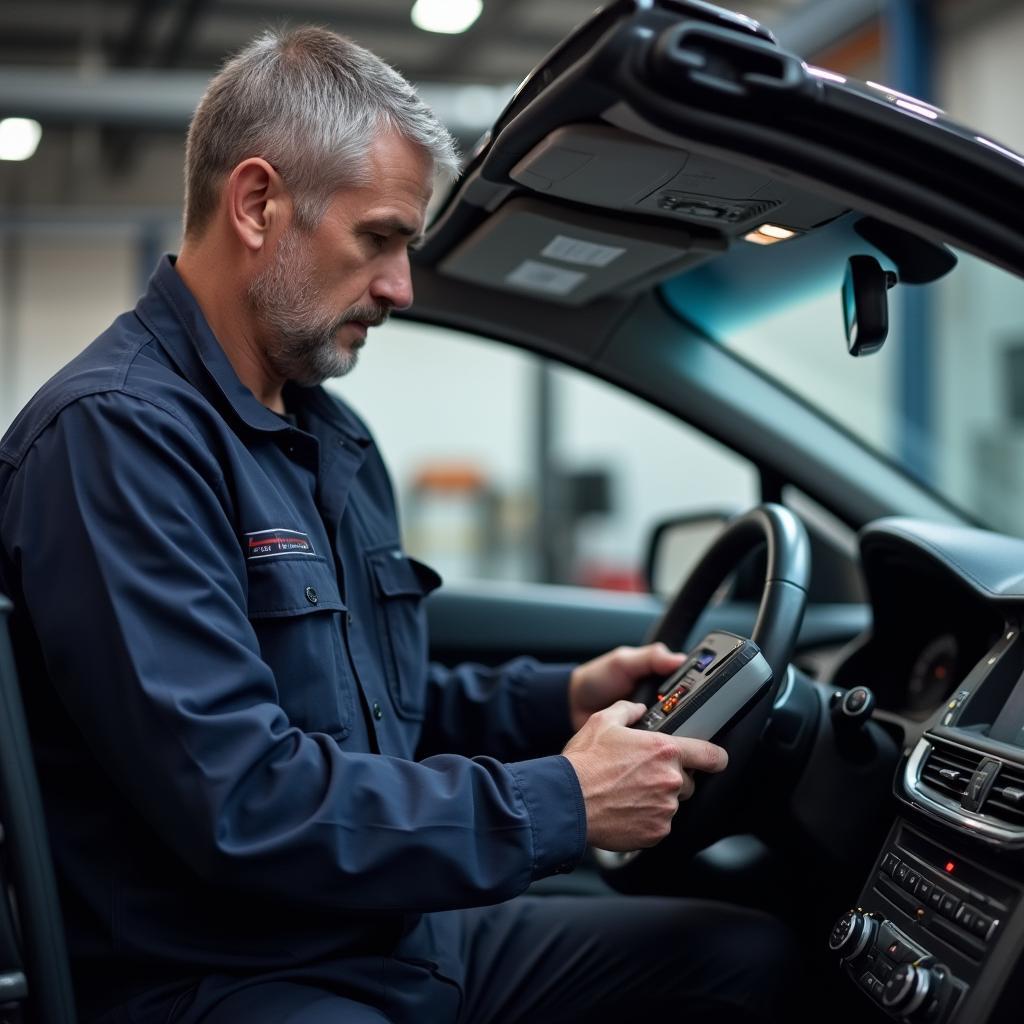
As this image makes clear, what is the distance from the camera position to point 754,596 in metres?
2.16

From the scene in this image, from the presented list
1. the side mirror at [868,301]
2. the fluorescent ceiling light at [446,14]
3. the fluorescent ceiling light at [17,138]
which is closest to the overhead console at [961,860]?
the side mirror at [868,301]

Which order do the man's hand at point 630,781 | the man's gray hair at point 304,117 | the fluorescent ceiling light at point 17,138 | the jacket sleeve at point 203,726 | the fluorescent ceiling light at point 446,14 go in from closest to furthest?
the jacket sleeve at point 203,726
the man's hand at point 630,781
the man's gray hair at point 304,117
the fluorescent ceiling light at point 446,14
the fluorescent ceiling light at point 17,138

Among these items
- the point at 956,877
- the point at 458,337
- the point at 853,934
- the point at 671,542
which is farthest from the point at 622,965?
the point at 458,337

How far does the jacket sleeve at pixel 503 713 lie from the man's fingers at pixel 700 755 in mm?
389

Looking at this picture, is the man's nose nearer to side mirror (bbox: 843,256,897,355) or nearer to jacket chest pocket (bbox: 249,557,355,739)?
jacket chest pocket (bbox: 249,557,355,739)

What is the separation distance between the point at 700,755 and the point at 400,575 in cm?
44

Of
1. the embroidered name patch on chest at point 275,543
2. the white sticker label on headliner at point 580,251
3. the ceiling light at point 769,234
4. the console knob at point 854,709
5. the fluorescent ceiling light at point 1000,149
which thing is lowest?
the console knob at point 854,709

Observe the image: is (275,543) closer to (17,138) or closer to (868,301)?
(868,301)

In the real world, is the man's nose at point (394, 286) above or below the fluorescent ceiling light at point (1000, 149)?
below

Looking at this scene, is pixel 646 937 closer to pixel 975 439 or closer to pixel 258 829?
pixel 258 829

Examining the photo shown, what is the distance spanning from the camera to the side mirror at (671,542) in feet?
7.11

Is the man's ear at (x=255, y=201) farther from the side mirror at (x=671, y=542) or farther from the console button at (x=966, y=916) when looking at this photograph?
the side mirror at (x=671, y=542)

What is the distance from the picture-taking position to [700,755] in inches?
43.7

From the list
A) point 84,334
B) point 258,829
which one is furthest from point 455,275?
point 84,334
